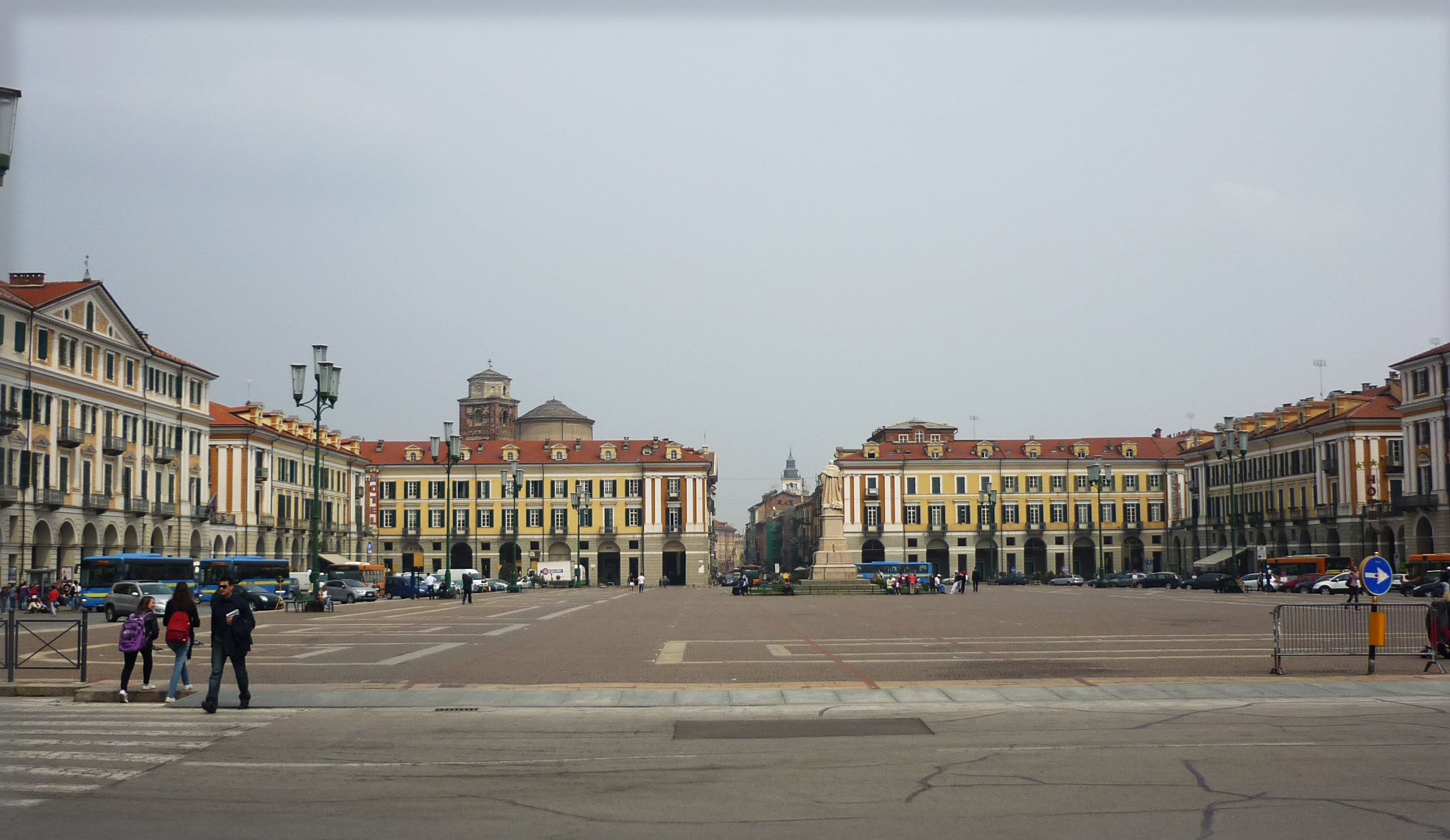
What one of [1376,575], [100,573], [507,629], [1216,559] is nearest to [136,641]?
[1376,575]

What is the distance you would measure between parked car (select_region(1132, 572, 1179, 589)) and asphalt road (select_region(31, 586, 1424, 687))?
46.4m

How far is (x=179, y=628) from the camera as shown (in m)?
17.9

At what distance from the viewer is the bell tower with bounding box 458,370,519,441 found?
163125 millimetres

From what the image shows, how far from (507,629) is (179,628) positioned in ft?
64.3

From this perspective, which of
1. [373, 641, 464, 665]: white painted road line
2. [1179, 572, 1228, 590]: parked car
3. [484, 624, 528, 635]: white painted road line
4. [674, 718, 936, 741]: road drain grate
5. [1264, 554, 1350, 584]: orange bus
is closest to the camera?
[674, 718, 936, 741]: road drain grate

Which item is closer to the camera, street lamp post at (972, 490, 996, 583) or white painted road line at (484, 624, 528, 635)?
white painted road line at (484, 624, 528, 635)

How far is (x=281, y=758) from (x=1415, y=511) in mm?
87828

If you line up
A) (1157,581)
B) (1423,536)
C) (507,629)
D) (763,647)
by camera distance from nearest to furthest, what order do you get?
(763,647) → (507,629) → (1423,536) → (1157,581)

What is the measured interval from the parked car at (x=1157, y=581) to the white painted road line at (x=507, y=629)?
66476 mm

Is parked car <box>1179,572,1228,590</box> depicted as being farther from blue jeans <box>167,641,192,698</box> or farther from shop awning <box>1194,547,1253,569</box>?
blue jeans <box>167,641,192,698</box>

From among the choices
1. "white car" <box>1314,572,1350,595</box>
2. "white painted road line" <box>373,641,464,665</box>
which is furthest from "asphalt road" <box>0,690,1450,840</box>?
"white car" <box>1314,572,1350,595</box>

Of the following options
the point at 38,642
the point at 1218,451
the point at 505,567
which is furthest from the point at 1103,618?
the point at 505,567

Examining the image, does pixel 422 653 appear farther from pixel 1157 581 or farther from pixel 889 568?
pixel 1157 581

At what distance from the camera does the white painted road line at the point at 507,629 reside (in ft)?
116
